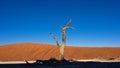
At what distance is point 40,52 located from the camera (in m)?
53.9

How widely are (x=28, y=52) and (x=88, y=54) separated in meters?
12.6

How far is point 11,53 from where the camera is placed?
5475 centimetres

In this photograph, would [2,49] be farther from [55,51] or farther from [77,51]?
[77,51]

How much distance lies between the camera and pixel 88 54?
171ft

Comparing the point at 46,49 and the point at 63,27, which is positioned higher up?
the point at 46,49

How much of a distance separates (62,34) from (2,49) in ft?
111

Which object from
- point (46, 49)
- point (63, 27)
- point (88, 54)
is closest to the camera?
point (63, 27)

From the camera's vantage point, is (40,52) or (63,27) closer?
(63,27)

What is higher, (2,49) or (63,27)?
(2,49)

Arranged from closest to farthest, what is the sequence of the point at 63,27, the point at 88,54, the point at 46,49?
1. the point at 63,27
2. the point at 88,54
3. the point at 46,49

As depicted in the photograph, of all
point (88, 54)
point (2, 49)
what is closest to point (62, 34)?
point (88, 54)

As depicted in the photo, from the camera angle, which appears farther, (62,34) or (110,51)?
(110,51)

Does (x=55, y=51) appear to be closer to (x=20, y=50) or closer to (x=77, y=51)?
(x=77, y=51)

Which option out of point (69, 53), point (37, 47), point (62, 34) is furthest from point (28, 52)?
point (62, 34)
